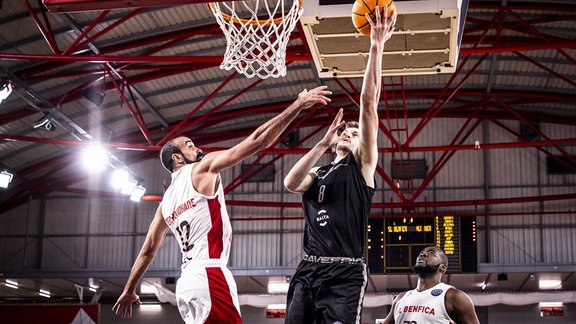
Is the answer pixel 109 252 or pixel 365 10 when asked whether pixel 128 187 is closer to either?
pixel 109 252

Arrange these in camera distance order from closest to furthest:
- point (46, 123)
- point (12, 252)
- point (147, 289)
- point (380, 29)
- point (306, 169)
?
point (380, 29)
point (306, 169)
point (46, 123)
point (12, 252)
point (147, 289)

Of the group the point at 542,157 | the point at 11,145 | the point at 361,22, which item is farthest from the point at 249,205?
the point at 361,22

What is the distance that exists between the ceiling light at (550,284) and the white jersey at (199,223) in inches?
975

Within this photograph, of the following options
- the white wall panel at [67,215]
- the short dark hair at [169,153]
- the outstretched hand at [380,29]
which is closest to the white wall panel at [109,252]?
the white wall panel at [67,215]

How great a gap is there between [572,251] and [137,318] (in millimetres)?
17037

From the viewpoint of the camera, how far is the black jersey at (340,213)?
23.8 ft

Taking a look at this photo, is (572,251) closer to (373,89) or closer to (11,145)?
(11,145)

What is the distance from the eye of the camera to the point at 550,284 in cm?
3067

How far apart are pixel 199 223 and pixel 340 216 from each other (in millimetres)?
1277

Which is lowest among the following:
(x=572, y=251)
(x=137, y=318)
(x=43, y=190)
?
(x=137, y=318)

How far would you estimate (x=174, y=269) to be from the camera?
28.9 meters

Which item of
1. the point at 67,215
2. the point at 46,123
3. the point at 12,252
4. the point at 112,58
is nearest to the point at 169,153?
the point at 112,58

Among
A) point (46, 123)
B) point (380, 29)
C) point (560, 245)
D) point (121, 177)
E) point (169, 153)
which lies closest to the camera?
point (380, 29)

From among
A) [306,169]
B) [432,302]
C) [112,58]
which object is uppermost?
[112,58]
